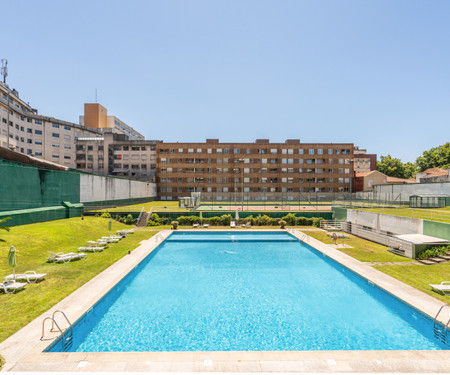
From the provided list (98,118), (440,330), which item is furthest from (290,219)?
(98,118)

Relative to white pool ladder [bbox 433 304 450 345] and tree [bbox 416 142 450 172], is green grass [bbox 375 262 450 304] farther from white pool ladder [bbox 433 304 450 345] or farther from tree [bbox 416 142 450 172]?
tree [bbox 416 142 450 172]

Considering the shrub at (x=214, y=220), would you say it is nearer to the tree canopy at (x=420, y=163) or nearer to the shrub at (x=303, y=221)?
the shrub at (x=303, y=221)

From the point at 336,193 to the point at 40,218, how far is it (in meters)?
63.2

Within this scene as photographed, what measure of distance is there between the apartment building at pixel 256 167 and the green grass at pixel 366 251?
45.0 m

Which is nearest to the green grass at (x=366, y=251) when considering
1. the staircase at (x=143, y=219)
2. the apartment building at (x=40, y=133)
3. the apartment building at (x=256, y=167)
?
the staircase at (x=143, y=219)

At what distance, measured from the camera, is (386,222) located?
2308 cm

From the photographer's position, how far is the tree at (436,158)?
2778 inches

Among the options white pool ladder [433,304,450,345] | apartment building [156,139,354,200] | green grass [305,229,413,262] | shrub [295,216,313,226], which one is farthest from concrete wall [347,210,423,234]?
apartment building [156,139,354,200]

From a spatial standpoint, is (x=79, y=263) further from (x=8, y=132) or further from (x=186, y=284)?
(x=8, y=132)

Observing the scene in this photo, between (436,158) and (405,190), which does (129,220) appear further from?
(436,158)

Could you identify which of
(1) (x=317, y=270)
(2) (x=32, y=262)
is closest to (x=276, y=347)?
(1) (x=317, y=270)

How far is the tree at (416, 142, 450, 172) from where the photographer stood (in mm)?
70550

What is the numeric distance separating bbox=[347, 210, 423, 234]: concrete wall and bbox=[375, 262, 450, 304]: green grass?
16.7 feet

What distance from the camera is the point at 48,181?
28.6 metres
